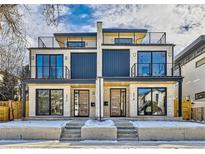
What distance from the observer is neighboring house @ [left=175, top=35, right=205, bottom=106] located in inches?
638

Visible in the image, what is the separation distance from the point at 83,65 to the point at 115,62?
5.74 feet

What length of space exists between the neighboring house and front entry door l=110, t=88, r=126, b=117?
395 centimetres

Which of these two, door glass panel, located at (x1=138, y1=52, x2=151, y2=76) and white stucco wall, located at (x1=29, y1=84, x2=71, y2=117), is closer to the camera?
white stucco wall, located at (x1=29, y1=84, x2=71, y2=117)

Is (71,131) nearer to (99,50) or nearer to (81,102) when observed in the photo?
(81,102)

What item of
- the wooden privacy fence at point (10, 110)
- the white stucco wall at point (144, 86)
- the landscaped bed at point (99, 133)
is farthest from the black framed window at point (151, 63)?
the landscaped bed at point (99, 133)

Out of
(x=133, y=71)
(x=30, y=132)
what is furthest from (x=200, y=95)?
(x=30, y=132)

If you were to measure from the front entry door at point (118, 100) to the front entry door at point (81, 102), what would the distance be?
135 cm

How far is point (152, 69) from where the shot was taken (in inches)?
642

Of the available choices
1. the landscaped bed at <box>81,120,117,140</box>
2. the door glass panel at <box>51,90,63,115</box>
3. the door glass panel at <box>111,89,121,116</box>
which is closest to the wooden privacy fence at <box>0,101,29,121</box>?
the door glass panel at <box>51,90,63,115</box>

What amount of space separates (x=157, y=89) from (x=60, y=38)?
21.4 ft

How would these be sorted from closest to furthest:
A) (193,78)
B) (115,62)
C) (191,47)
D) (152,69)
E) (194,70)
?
(152,69) < (115,62) < (194,70) < (193,78) < (191,47)

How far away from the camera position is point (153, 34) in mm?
17172

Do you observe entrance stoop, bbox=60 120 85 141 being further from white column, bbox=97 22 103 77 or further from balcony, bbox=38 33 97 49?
balcony, bbox=38 33 97 49

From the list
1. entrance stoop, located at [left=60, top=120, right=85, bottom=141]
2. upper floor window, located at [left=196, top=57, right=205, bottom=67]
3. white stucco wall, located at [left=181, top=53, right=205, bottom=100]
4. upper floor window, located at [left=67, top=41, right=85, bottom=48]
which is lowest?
entrance stoop, located at [left=60, top=120, right=85, bottom=141]
